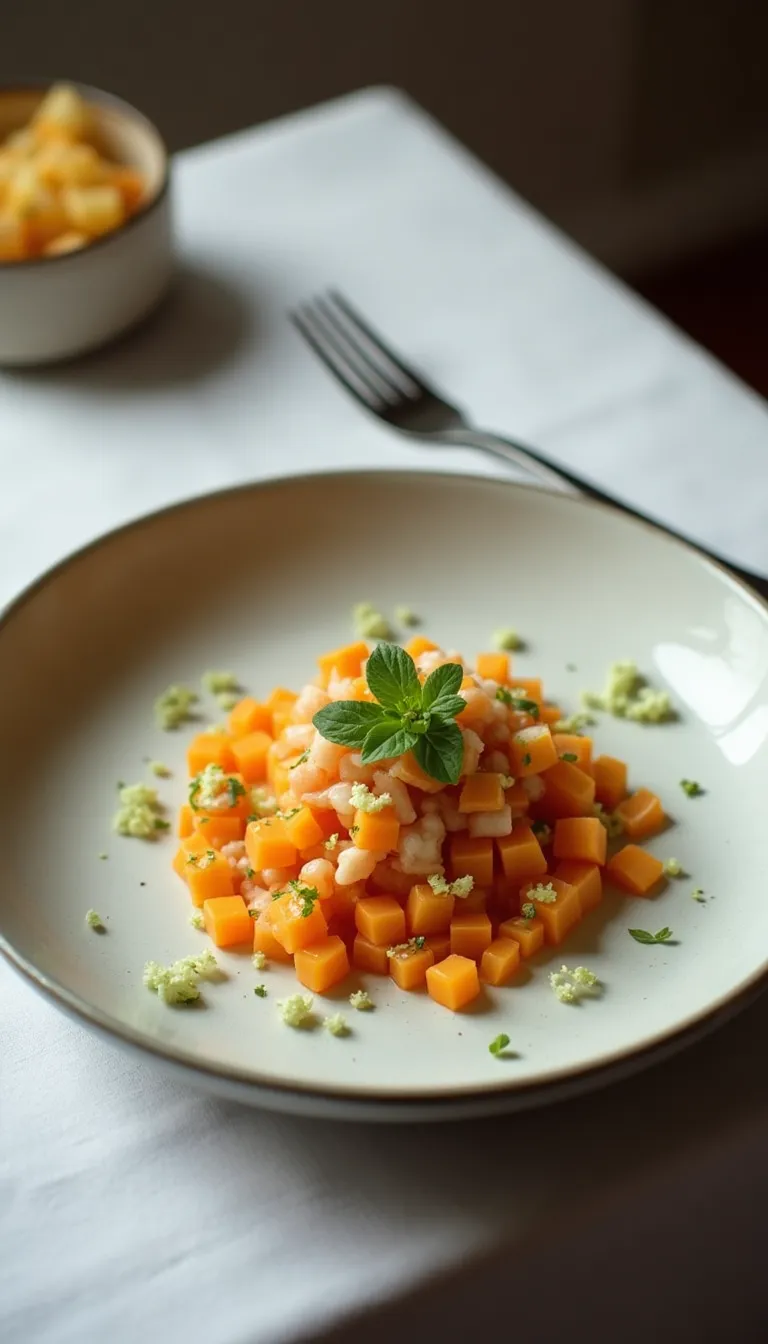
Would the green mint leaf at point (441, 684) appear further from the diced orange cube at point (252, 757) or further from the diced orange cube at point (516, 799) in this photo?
the diced orange cube at point (252, 757)

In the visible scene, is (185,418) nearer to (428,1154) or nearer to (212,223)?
(212,223)

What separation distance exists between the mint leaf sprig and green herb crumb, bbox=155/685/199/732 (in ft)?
0.98

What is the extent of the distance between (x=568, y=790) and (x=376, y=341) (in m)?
0.96

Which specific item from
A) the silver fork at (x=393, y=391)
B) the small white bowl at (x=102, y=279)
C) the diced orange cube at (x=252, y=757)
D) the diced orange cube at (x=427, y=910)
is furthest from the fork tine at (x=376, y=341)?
the diced orange cube at (x=427, y=910)

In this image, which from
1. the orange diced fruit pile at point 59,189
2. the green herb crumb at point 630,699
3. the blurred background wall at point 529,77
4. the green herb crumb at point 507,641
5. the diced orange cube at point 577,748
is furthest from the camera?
the blurred background wall at point 529,77

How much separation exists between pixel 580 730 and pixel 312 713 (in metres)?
0.31

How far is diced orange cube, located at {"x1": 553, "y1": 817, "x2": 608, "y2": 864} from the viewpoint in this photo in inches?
49.6

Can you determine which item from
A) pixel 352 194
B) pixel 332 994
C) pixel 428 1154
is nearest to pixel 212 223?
pixel 352 194

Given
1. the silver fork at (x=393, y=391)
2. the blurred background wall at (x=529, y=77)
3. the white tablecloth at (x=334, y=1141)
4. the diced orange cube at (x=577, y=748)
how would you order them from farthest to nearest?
the blurred background wall at (x=529, y=77) → the silver fork at (x=393, y=391) → the diced orange cube at (x=577, y=748) → the white tablecloth at (x=334, y=1141)

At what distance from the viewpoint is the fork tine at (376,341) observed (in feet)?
6.41

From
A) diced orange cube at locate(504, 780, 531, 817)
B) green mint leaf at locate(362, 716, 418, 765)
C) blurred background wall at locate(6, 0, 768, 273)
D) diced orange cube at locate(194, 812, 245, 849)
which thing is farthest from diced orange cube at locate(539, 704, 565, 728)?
blurred background wall at locate(6, 0, 768, 273)

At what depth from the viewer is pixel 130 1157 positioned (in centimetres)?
112

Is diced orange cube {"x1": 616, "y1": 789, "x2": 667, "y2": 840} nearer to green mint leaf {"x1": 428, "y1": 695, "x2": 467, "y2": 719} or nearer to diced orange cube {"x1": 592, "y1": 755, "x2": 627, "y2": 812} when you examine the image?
diced orange cube {"x1": 592, "y1": 755, "x2": 627, "y2": 812}

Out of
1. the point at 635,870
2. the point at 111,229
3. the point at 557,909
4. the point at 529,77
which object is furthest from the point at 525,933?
the point at 529,77
